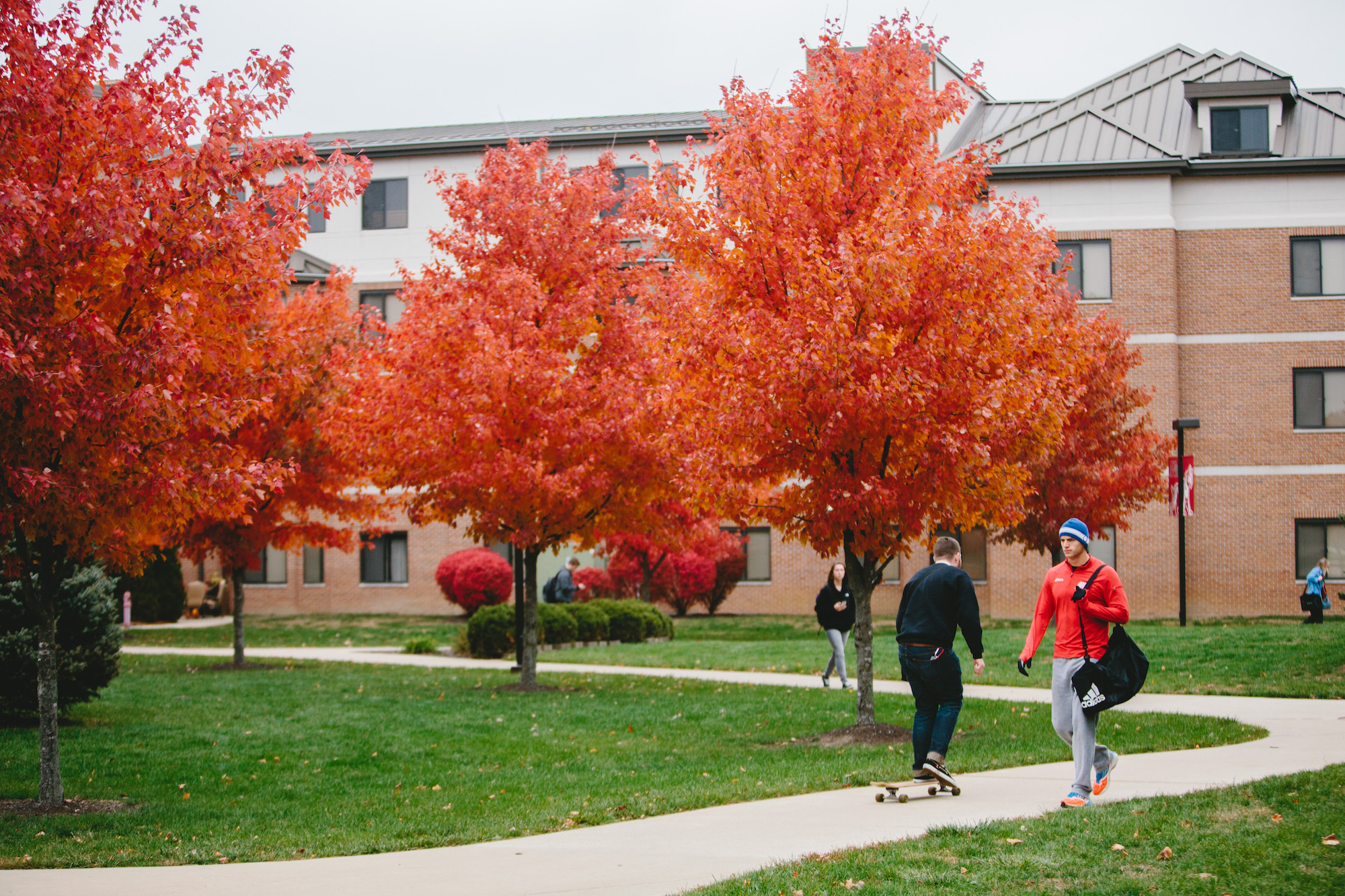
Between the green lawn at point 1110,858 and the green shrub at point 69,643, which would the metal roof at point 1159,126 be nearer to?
the green shrub at point 69,643

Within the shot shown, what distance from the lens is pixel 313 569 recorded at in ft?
124

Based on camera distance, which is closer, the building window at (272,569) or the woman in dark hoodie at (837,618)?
the woman in dark hoodie at (837,618)

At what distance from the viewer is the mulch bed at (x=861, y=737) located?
1190 cm

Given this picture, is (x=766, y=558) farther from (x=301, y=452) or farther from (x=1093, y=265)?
(x=301, y=452)

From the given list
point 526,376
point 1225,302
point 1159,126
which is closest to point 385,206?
point 1159,126

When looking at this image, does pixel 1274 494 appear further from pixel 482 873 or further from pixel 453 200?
pixel 482 873

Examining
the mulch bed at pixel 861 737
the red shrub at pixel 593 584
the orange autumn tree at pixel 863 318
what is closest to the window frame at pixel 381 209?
the red shrub at pixel 593 584

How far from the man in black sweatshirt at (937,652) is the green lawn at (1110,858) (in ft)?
3.93

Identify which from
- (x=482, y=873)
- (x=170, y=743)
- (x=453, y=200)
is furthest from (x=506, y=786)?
(x=453, y=200)

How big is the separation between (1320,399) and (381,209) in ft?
88.3

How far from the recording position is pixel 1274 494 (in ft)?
98.7

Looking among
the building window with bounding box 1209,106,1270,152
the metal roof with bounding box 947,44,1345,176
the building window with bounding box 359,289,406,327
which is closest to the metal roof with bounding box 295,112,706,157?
the building window with bounding box 359,289,406,327

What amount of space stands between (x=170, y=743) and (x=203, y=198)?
5975 millimetres

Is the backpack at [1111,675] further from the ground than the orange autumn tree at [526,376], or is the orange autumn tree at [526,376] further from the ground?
the orange autumn tree at [526,376]
